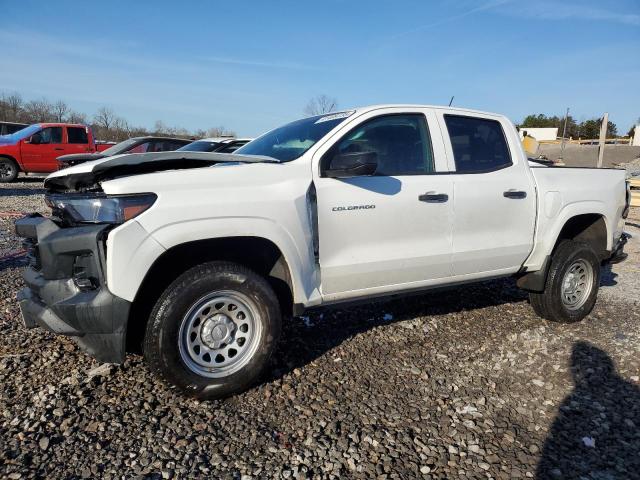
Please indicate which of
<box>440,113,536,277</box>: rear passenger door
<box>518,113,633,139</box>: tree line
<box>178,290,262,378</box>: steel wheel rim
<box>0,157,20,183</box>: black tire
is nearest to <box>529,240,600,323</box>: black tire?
<box>440,113,536,277</box>: rear passenger door

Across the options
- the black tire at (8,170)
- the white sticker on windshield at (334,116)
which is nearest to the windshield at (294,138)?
the white sticker on windshield at (334,116)

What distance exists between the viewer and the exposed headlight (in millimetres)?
2672

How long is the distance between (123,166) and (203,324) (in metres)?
1.10

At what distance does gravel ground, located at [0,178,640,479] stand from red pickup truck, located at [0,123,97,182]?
13.7 meters

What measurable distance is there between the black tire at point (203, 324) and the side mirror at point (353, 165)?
2.92 ft

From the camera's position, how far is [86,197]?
2.76 meters

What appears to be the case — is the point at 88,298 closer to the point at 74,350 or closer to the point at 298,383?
the point at 74,350

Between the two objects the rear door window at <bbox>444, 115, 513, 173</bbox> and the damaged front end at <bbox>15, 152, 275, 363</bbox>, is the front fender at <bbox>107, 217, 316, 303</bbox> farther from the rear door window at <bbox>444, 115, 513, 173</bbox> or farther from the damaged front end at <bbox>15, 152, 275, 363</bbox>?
the rear door window at <bbox>444, 115, 513, 173</bbox>

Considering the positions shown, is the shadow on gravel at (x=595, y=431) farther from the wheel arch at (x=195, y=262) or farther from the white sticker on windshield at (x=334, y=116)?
the white sticker on windshield at (x=334, y=116)

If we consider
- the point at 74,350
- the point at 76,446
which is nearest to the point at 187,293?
the point at 76,446

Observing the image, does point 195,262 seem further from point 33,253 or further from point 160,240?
point 33,253

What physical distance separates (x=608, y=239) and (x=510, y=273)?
1.36 meters

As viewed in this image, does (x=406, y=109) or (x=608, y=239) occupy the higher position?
(x=406, y=109)

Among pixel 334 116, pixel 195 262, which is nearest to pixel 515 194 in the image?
pixel 334 116
